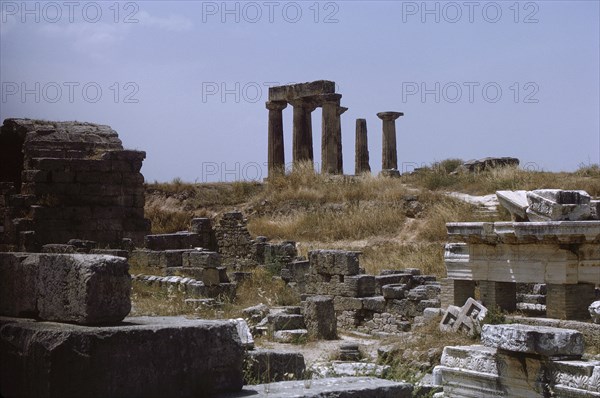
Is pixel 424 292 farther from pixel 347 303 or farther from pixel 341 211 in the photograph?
pixel 341 211

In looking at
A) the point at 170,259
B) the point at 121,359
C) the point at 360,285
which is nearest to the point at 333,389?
the point at 121,359

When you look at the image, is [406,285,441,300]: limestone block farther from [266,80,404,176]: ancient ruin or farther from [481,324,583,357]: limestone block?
[266,80,404,176]: ancient ruin

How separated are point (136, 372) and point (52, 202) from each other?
1936cm

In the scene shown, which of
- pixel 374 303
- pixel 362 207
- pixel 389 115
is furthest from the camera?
pixel 389 115

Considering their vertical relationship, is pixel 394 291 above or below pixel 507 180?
below

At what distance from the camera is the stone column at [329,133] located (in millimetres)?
34125

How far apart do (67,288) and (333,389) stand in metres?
1.66

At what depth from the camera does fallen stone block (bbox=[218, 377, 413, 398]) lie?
512 centimetres

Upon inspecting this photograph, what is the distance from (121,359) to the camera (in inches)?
191

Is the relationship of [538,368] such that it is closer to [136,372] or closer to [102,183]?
[136,372]

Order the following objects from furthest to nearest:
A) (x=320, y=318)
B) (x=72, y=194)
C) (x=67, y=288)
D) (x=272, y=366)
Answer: (x=72, y=194) < (x=320, y=318) < (x=272, y=366) < (x=67, y=288)

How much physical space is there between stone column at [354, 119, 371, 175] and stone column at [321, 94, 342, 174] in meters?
3.73

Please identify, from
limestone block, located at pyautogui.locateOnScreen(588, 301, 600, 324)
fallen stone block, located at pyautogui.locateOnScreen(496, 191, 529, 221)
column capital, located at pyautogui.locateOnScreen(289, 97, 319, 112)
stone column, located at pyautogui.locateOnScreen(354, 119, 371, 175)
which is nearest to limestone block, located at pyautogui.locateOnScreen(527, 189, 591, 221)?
fallen stone block, located at pyautogui.locateOnScreen(496, 191, 529, 221)

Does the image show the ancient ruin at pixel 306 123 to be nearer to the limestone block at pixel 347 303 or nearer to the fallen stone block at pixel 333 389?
the limestone block at pixel 347 303
